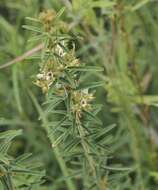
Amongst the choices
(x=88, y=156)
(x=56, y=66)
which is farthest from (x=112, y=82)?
(x=56, y=66)

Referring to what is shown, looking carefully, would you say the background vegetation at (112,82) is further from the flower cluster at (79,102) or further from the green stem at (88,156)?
the flower cluster at (79,102)

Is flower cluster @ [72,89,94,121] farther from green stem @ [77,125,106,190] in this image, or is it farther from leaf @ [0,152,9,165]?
leaf @ [0,152,9,165]

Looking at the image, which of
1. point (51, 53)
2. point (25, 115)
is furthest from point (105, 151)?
point (25, 115)

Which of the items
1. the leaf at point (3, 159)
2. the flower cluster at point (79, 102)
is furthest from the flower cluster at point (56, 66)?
the leaf at point (3, 159)

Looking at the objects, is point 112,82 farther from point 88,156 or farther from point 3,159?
point 3,159

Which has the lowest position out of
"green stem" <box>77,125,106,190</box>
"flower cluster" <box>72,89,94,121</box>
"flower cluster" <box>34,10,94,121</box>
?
"green stem" <box>77,125,106,190</box>

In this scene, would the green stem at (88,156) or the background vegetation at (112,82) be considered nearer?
the green stem at (88,156)

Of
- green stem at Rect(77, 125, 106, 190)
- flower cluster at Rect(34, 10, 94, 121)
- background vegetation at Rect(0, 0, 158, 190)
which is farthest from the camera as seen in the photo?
background vegetation at Rect(0, 0, 158, 190)

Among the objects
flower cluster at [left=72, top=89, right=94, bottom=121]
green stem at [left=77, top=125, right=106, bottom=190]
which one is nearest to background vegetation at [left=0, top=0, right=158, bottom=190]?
green stem at [left=77, top=125, right=106, bottom=190]
